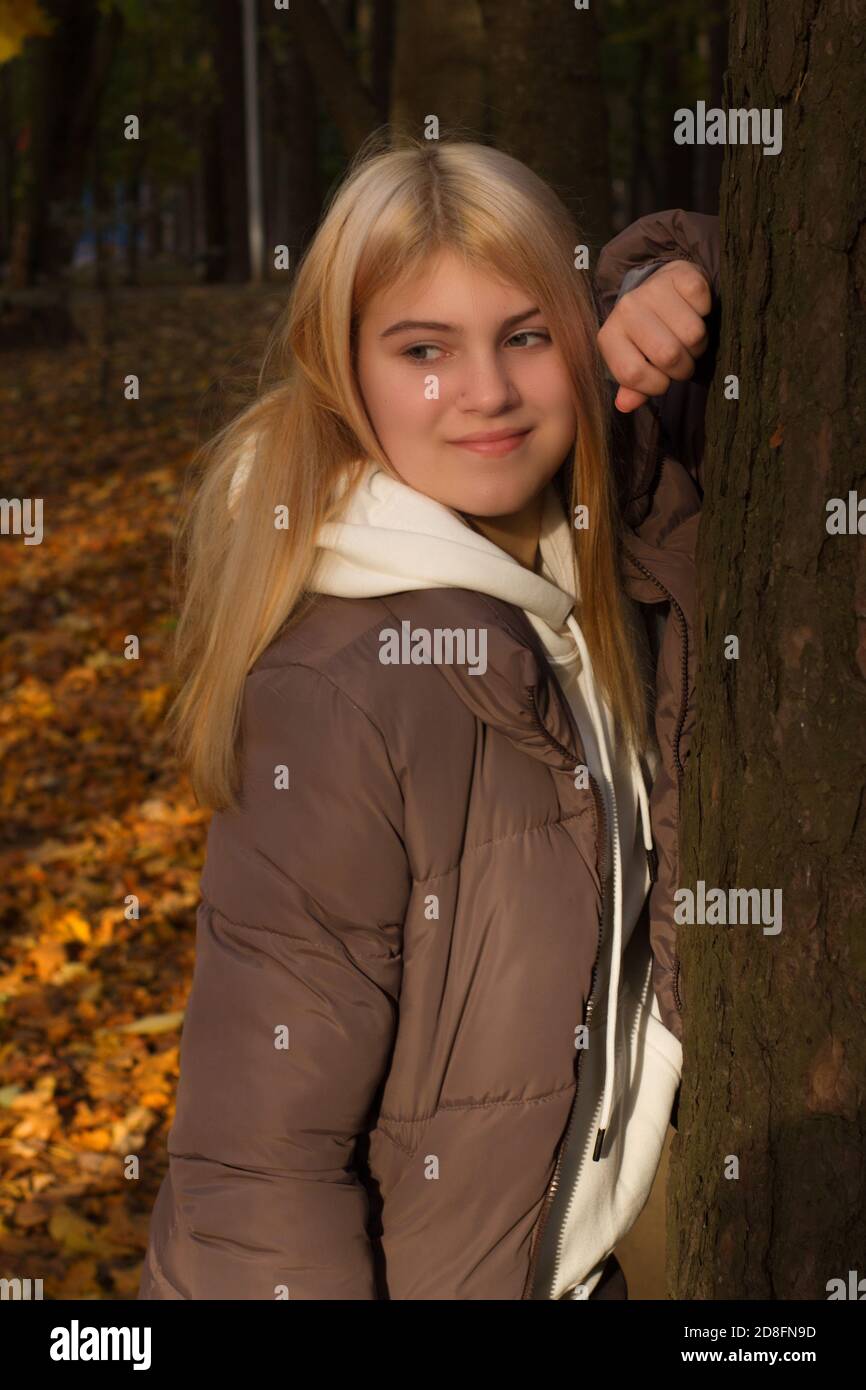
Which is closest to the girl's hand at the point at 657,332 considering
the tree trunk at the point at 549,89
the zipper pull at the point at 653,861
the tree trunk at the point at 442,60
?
the zipper pull at the point at 653,861

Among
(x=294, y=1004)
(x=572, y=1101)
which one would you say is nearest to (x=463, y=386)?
(x=294, y=1004)

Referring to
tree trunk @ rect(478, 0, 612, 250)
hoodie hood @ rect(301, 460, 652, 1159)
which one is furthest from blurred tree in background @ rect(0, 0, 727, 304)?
hoodie hood @ rect(301, 460, 652, 1159)

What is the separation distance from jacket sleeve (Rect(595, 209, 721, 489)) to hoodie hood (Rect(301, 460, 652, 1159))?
22cm

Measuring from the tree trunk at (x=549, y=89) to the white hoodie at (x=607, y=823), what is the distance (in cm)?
321

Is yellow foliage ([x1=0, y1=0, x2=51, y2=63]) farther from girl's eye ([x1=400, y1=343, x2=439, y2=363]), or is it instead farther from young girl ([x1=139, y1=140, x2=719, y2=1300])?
girl's eye ([x1=400, y1=343, x2=439, y2=363])

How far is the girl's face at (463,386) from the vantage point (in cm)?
201

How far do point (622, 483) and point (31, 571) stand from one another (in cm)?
816

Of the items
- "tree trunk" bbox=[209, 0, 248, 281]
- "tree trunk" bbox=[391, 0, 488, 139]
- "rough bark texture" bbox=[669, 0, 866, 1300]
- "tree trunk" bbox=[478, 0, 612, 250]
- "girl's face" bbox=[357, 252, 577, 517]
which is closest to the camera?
"rough bark texture" bbox=[669, 0, 866, 1300]

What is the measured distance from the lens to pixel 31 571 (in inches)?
387

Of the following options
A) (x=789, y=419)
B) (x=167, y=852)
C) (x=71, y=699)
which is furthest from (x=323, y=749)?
(x=71, y=699)

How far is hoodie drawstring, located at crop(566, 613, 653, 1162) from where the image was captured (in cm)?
206

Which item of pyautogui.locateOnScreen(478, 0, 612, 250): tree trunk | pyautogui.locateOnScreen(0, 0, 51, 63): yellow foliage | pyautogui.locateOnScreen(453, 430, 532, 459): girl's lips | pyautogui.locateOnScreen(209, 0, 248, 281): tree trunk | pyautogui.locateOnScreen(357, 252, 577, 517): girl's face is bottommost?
pyautogui.locateOnScreen(453, 430, 532, 459): girl's lips

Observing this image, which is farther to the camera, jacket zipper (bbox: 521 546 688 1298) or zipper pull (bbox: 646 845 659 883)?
zipper pull (bbox: 646 845 659 883)

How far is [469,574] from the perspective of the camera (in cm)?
195
